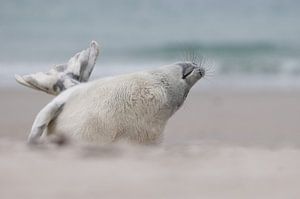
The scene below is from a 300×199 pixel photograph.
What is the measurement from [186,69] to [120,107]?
20.5 inches

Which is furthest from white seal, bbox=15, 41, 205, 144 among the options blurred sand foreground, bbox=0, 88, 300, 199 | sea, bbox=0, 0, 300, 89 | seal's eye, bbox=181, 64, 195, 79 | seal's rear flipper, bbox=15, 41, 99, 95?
sea, bbox=0, 0, 300, 89

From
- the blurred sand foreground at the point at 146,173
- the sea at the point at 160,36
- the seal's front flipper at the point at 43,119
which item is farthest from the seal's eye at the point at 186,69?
the sea at the point at 160,36

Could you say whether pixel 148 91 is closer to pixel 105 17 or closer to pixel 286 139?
pixel 286 139

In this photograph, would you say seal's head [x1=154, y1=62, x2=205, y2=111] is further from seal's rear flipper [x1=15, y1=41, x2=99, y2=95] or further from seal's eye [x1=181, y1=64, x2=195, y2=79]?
seal's rear flipper [x1=15, y1=41, x2=99, y2=95]

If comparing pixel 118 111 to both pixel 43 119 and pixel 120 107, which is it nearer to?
pixel 120 107

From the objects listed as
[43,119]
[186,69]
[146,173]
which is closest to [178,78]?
[186,69]

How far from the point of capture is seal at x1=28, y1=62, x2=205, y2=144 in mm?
4258

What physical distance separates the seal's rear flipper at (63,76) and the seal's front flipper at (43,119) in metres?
0.45

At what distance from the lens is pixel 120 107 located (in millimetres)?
4301

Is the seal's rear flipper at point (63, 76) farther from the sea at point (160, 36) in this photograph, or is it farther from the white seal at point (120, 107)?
the sea at point (160, 36)

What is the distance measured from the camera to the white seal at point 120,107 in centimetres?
Answer: 426

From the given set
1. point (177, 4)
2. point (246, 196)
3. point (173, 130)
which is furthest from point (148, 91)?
point (177, 4)

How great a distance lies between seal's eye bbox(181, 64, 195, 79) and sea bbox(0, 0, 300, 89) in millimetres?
6973

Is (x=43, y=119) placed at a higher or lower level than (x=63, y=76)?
lower
